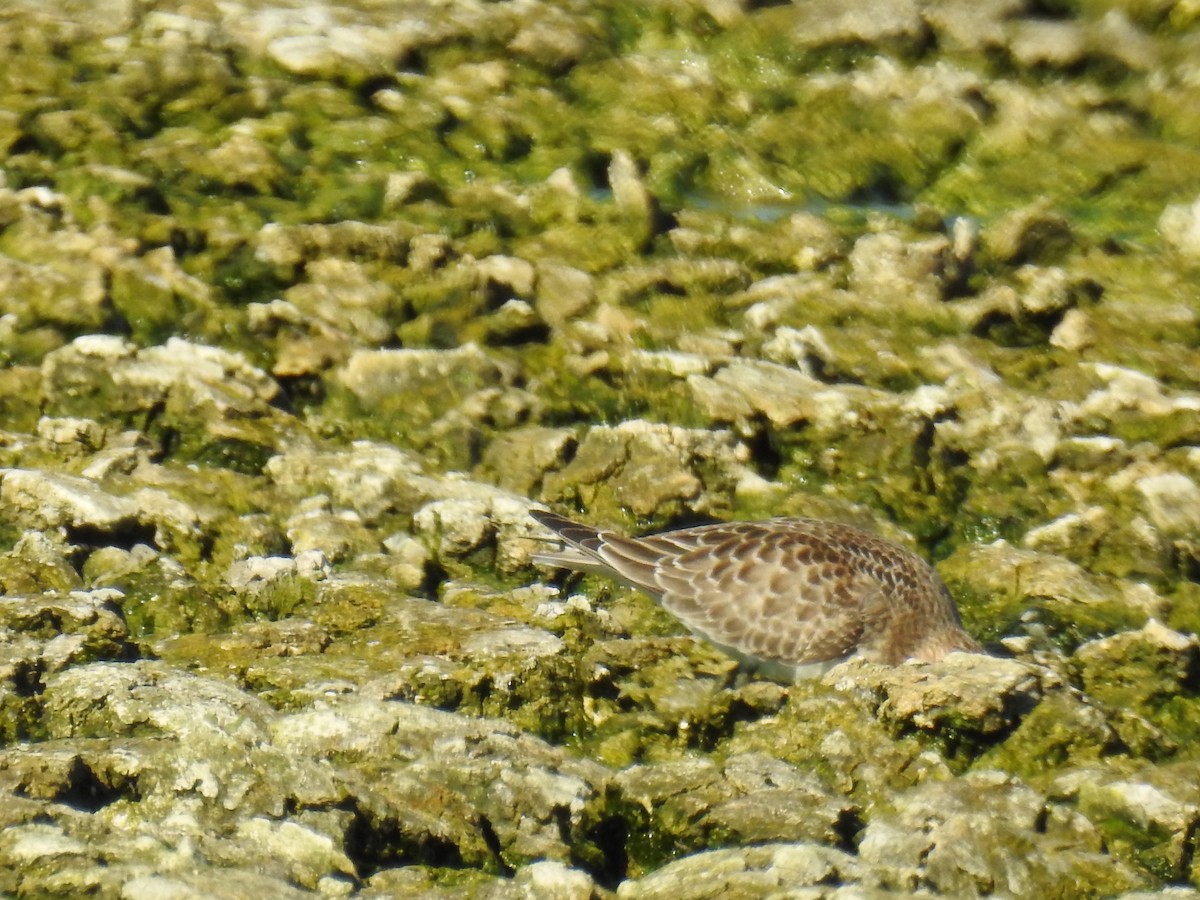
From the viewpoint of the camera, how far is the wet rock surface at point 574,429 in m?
5.95

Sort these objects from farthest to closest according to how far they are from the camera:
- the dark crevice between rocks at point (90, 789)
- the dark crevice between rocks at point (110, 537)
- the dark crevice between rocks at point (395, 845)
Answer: the dark crevice between rocks at point (110, 537) < the dark crevice between rocks at point (395, 845) < the dark crevice between rocks at point (90, 789)

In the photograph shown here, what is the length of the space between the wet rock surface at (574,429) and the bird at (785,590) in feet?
0.70

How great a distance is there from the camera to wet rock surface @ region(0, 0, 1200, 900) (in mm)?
5953

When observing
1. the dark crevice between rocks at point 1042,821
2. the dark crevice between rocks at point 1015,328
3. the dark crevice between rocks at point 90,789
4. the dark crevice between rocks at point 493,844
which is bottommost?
the dark crevice between rocks at point 1015,328

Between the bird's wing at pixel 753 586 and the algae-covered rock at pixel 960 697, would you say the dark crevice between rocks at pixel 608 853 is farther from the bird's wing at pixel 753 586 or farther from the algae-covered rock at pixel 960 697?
the bird's wing at pixel 753 586

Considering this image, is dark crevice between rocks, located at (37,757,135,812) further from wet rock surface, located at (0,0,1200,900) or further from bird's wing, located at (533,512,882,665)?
bird's wing, located at (533,512,882,665)

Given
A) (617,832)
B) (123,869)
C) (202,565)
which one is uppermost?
(123,869)

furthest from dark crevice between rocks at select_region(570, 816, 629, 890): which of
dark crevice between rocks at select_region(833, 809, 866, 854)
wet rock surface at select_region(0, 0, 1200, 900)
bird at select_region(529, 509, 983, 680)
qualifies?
bird at select_region(529, 509, 983, 680)

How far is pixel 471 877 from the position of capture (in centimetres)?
560

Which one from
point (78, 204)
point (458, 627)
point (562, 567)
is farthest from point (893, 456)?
point (78, 204)

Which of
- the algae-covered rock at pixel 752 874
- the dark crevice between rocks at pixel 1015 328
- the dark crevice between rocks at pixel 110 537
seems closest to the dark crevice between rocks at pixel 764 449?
the dark crevice between rocks at pixel 1015 328

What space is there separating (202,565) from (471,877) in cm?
275

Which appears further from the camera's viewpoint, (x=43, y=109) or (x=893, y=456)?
(x=43, y=109)

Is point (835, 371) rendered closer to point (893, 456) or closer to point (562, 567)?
point (893, 456)
